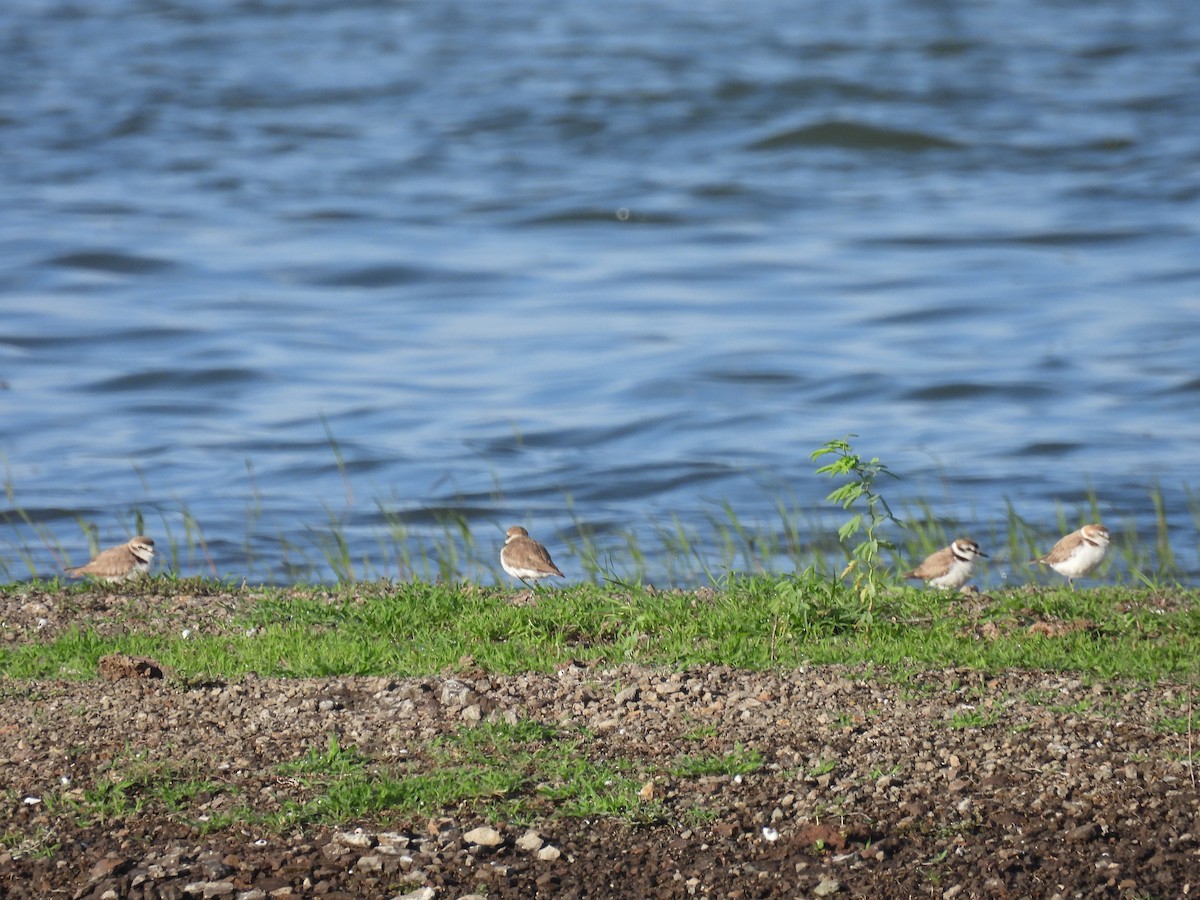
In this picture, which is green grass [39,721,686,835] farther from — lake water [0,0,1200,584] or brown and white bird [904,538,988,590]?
lake water [0,0,1200,584]

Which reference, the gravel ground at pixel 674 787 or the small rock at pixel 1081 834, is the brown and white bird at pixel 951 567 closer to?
the gravel ground at pixel 674 787

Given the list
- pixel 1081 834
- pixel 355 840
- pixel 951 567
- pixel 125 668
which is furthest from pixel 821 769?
pixel 951 567

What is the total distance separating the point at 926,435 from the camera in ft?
58.8

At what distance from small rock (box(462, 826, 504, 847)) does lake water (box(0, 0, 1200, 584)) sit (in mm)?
6285

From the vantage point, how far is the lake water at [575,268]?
16.3 m

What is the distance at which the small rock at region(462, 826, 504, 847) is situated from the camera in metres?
5.84

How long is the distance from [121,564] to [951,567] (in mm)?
4594

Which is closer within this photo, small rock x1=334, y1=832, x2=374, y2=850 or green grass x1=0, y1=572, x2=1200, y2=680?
small rock x1=334, y1=832, x2=374, y2=850

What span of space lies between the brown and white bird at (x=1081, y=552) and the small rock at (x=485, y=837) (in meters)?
4.99

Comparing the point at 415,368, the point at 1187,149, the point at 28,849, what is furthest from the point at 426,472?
the point at 1187,149

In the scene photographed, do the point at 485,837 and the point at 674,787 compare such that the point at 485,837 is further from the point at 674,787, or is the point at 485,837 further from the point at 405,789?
the point at 674,787

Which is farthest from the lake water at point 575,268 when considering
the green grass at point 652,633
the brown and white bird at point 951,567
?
the green grass at point 652,633

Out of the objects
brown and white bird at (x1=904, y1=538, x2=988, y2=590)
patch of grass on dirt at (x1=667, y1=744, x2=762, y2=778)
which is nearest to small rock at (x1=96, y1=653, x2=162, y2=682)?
patch of grass on dirt at (x1=667, y1=744, x2=762, y2=778)

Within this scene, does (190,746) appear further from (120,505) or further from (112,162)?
(112,162)
